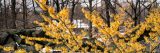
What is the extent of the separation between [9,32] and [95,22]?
15.3m

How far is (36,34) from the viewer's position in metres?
18.3

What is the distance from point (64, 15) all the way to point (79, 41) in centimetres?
58

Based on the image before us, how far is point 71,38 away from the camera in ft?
10.7

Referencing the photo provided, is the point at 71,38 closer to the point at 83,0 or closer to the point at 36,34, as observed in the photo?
the point at 36,34

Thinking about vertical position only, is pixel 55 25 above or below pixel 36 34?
above

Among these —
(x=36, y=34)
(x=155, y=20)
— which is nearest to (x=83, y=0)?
(x=36, y=34)

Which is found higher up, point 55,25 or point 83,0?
point 55,25

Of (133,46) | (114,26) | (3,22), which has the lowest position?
(3,22)

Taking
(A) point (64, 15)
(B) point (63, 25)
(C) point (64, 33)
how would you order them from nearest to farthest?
1. (A) point (64, 15)
2. (B) point (63, 25)
3. (C) point (64, 33)

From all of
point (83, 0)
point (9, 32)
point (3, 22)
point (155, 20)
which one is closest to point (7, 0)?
point (3, 22)

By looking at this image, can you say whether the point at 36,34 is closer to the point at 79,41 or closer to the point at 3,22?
the point at 3,22

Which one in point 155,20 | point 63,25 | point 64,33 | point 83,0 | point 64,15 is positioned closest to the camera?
point 64,15

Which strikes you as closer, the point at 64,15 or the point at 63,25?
the point at 64,15

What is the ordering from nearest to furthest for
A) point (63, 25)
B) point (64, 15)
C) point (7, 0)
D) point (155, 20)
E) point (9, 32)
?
1. point (64, 15)
2. point (63, 25)
3. point (155, 20)
4. point (9, 32)
5. point (7, 0)
